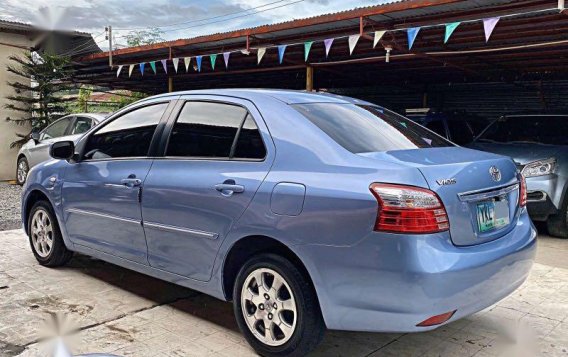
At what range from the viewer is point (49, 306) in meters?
3.75

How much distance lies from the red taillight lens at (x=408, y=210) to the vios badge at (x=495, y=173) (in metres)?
0.57

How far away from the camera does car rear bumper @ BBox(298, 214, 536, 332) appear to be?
7.80 feet

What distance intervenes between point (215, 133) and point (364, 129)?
98 cm

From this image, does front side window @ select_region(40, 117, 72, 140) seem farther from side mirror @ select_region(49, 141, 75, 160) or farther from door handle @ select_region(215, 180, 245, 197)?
door handle @ select_region(215, 180, 245, 197)

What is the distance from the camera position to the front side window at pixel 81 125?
8.93 meters

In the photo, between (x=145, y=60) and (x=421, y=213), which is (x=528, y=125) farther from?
(x=145, y=60)

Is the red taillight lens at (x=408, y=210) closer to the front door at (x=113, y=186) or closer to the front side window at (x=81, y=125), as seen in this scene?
the front door at (x=113, y=186)

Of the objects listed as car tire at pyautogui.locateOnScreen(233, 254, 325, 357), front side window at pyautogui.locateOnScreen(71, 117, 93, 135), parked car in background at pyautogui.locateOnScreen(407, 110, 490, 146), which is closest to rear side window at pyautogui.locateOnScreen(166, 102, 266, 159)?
car tire at pyautogui.locateOnScreen(233, 254, 325, 357)

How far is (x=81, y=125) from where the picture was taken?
9031 mm

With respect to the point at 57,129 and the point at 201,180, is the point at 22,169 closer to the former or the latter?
the point at 57,129

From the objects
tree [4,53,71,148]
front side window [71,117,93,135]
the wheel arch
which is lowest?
the wheel arch

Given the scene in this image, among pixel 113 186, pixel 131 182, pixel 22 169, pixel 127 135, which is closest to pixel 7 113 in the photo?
pixel 22 169

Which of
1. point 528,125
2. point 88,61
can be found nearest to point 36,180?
point 528,125

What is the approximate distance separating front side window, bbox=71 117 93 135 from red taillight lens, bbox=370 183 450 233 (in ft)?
24.9
